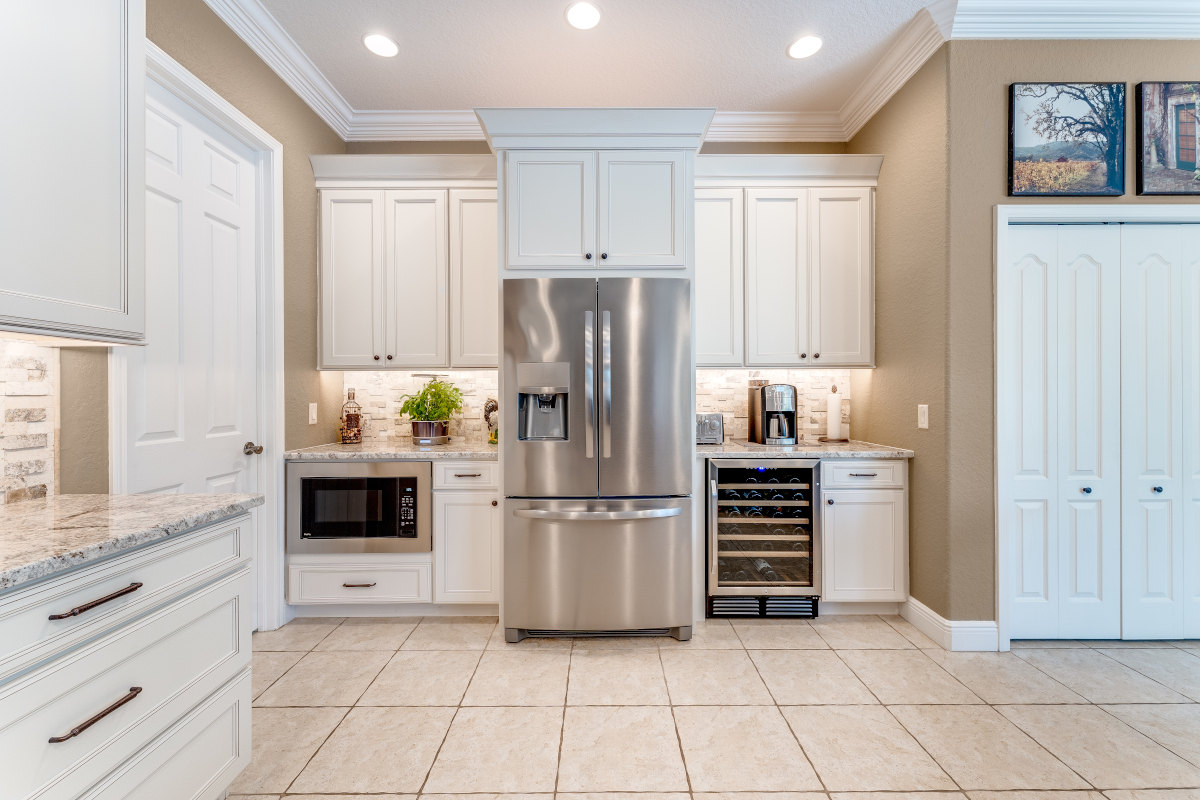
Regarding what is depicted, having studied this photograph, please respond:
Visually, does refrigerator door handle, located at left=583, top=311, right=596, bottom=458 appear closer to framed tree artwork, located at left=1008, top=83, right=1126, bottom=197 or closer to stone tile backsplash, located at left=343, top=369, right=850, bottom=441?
stone tile backsplash, located at left=343, top=369, right=850, bottom=441

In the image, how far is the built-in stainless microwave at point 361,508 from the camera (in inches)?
119

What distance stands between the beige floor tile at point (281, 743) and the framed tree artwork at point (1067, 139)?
371 cm

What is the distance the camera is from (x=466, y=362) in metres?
3.38

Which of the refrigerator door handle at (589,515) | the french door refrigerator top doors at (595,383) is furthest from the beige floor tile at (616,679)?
the french door refrigerator top doors at (595,383)

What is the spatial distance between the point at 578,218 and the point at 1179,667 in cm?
339

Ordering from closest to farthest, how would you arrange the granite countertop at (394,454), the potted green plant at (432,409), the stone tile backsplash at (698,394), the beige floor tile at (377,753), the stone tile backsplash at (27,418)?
the stone tile backsplash at (27,418), the beige floor tile at (377,753), the granite countertop at (394,454), the potted green plant at (432,409), the stone tile backsplash at (698,394)

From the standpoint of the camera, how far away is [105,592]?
47.2 inches

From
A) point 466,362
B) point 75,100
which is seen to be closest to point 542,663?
point 466,362

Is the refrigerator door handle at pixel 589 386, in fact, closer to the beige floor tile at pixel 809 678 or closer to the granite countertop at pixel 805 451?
the granite countertop at pixel 805 451

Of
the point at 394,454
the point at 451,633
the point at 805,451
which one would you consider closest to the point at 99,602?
the point at 394,454

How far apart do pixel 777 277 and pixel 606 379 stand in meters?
1.37

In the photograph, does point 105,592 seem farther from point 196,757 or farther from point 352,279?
point 352,279

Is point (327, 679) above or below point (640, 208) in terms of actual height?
below

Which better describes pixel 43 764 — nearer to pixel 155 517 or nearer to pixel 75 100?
pixel 155 517
